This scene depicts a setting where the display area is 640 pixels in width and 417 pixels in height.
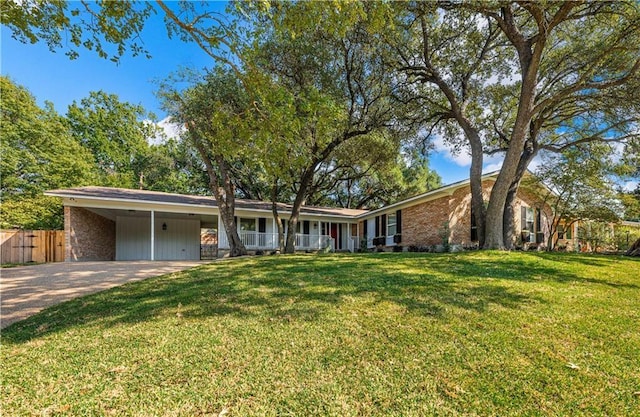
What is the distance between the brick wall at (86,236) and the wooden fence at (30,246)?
1118 mm

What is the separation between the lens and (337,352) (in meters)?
Result: 3.01

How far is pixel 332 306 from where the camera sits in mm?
4238

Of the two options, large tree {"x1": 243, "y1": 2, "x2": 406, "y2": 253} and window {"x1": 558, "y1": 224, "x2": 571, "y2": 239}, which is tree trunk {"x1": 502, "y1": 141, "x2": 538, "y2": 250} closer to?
large tree {"x1": 243, "y1": 2, "x2": 406, "y2": 253}

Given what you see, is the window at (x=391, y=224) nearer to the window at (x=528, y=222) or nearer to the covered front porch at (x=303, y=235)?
the covered front porch at (x=303, y=235)

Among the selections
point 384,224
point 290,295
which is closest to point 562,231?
point 384,224

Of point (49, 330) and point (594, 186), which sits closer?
point (49, 330)

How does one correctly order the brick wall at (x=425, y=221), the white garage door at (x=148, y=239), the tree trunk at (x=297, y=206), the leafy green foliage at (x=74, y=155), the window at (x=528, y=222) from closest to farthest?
the tree trunk at (x=297, y=206) < the brick wall at (x=425, y=221) < the window at (x=528, y=222) < the white garage door at (x=148, y=239) < the leafy green foliage at (x=74, y=155)

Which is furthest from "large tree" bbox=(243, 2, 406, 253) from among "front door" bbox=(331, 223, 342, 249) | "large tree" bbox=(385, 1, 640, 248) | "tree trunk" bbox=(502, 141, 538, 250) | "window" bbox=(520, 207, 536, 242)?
"window" bbox=(520, 207, 536, 242)

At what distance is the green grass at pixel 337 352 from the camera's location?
2291 mm

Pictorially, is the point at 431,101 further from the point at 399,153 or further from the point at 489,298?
the point at 489,298

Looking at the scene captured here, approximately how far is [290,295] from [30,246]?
14928 mm

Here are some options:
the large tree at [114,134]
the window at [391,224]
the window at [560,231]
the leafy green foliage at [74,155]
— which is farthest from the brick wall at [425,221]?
the large tree at [114,134]

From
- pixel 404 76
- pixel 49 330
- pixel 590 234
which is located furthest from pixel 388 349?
pixel 590 234

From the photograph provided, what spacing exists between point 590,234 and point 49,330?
23102mm
